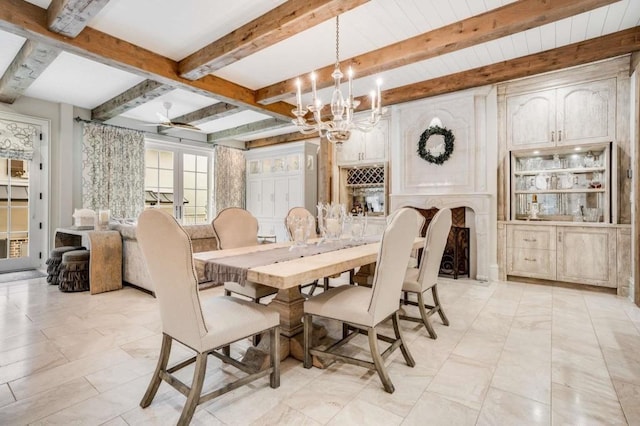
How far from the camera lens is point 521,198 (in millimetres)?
4664

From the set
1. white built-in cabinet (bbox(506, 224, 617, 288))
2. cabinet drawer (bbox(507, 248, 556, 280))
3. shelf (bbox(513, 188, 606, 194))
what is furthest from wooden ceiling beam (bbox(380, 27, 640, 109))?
cabinet drawer (bbox(507, 248, 556, 280))

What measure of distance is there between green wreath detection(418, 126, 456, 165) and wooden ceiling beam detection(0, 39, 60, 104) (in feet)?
15.4

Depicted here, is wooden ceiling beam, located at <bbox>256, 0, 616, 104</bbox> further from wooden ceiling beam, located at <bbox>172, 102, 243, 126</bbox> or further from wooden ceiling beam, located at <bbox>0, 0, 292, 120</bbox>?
wooden ceiling beam, located at <bbox>172, 102, 243, 126</bbox>

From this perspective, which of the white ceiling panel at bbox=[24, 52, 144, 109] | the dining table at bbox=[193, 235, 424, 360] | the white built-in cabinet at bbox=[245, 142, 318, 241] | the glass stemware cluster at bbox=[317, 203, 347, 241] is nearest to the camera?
the dining table at bbox=[193, 235, 424, 360]

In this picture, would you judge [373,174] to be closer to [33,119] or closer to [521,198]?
[521,198]

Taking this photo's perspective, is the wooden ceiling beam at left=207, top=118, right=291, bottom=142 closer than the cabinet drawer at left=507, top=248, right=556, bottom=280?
No

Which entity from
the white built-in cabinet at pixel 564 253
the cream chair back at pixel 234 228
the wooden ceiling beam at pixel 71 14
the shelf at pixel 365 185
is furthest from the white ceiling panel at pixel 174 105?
the white built-in cabinet at pixel 564 253

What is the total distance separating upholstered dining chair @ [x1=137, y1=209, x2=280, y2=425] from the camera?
4.68 ft

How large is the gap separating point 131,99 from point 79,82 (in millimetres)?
657

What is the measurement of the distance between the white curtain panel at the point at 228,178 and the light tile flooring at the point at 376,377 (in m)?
4.66

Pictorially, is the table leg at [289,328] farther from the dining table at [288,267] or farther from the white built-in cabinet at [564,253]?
the white built-in cabinet at [564,253]

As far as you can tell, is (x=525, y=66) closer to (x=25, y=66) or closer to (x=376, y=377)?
(x=376, y=377)

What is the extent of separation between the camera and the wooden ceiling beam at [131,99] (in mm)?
4293

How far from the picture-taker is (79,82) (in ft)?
14.6
